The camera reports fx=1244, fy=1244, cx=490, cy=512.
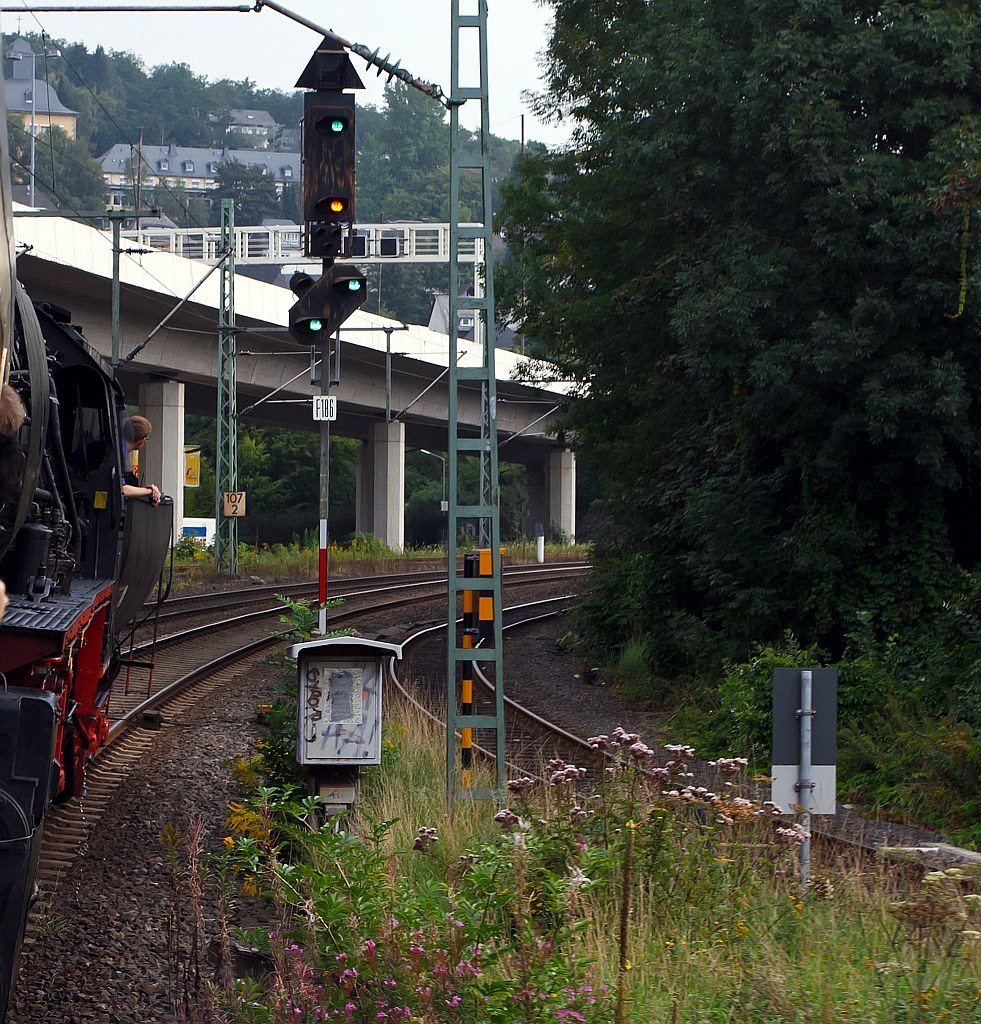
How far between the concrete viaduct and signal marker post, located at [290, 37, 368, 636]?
407 inches

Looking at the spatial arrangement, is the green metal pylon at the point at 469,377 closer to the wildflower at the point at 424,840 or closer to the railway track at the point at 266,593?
the wildflower at the point at 424,840

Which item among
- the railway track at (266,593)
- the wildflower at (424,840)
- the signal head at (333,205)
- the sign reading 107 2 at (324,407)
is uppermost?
the signal head at (333,205)

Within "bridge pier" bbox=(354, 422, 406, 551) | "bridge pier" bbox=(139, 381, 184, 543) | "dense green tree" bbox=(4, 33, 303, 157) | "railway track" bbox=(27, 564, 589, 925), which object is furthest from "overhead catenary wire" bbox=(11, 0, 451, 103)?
"dense green tree" bbox=(4, 33, 303, 157)

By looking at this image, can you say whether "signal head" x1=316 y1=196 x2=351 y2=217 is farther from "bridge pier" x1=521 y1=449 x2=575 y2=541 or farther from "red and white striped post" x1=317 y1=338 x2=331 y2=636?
"bridge pier" x1=521 y1=449 x2=575 y2=541

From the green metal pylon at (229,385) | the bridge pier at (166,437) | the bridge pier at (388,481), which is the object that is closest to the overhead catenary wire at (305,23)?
the green metal pylon at (229,385)

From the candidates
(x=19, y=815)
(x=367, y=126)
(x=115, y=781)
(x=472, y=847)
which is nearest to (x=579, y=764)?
(x=115, y=781)

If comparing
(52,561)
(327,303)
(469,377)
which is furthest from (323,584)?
(52,561)

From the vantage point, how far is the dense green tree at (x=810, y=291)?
12.0 metres

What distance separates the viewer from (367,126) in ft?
601

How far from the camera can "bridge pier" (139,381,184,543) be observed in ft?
126

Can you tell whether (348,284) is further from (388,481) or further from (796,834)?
(388,481)

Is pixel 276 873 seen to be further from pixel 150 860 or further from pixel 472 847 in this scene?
pixel 150 860

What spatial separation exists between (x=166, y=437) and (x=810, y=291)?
2882 cm

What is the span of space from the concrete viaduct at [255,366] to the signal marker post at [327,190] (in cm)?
1034
